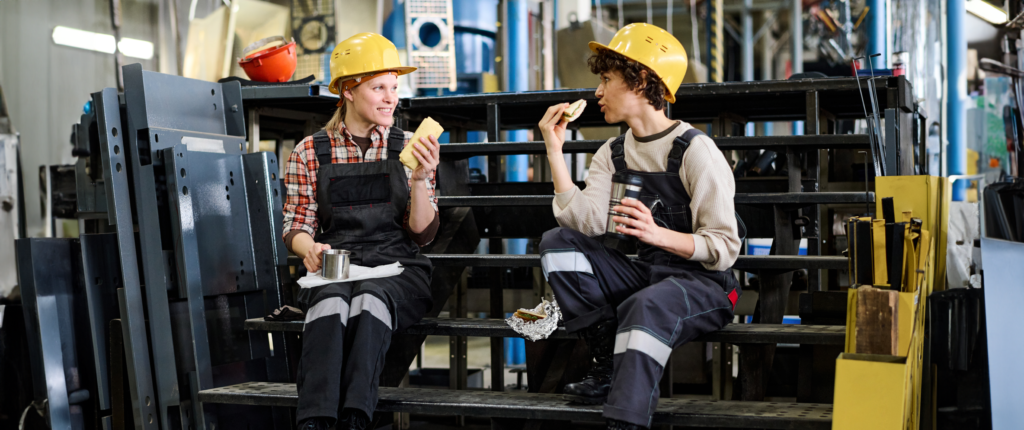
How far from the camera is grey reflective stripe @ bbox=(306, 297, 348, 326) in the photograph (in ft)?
7.91

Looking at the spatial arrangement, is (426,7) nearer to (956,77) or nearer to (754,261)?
(754,261)

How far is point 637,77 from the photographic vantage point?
2438mm

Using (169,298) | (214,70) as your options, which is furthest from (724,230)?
(214,70)

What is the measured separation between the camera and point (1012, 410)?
2334 mm

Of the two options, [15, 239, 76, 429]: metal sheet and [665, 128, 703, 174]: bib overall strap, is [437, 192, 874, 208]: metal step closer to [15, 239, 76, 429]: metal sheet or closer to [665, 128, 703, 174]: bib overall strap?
[665, 128, 703, 174]: bib overall strap

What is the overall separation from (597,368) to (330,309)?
0.79 meters

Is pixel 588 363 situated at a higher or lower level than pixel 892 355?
lower

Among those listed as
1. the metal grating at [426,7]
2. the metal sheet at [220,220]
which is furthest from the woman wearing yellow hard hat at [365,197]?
the metal grating at [426,7]

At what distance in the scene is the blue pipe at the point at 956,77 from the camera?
6.27 meters

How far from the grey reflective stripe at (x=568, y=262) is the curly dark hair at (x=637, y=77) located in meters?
0.51

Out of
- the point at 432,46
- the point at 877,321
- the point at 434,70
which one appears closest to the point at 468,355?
the point at 434,70

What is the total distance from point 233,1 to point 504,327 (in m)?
4.43

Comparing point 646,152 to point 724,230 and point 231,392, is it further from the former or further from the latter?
point 231,392

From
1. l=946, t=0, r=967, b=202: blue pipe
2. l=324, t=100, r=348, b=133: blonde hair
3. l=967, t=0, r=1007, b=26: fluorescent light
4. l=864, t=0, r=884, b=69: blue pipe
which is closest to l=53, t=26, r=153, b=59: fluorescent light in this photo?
l=324, t=100, r=348, b=133: blonde hair
